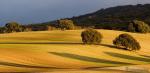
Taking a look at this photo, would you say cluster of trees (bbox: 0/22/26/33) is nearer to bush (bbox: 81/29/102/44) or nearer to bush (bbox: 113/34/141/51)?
→ bush (bbox: 81/29/102/44)

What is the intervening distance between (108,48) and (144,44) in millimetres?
12926

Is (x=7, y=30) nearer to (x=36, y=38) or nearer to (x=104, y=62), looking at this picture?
(x=36, y=38)


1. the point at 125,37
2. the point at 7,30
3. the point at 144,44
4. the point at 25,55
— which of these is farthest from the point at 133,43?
the point at 7,30

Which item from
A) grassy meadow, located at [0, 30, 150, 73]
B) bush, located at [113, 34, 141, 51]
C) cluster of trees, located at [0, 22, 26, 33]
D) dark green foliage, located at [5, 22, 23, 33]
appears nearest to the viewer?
grassy meadow, located at [0, 30, 150, 73]

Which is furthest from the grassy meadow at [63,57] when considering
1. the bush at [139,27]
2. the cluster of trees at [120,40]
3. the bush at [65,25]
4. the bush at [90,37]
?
the bush at [65,25]

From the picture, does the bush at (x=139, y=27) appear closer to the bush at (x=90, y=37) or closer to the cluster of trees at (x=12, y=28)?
the cluster of trees at (x=12, y=28)

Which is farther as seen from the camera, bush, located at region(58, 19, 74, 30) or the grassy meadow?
bush, located at region(58, 19, 74, 30)

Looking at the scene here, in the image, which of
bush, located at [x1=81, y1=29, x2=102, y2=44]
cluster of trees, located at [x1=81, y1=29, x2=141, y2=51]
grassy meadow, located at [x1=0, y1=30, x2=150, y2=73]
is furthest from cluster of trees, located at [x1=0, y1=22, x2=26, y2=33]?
cluster of trees, located at [x1=81, y1=29, x2=141, y2=51]

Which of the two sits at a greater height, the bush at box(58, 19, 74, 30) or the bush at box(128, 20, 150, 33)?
the bush at box(58, 19, 74, 30)

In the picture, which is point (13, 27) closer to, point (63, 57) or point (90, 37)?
point (90, 37)

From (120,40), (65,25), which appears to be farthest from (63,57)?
(65,25)

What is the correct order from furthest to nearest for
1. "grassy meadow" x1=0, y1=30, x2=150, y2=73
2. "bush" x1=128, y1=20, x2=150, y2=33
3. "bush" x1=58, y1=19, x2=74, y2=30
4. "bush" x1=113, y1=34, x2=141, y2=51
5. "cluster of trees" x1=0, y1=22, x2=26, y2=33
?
1. "cluster of trees" x1=0, y1=22, x2=26, y2=33
2. "bush" x1=58, y1=19, x2=74, y2=30
3. "bush" x1=128, y1=20, x2=150, y2=33
4. "bush" x1=113, y1=34, x2=141, y2=51
5. "grassy meadow" x1=0, y1=30, x2=150, y2=73

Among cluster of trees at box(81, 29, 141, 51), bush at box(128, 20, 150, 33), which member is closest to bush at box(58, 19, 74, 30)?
bush at box(128, 20, 150, 33)

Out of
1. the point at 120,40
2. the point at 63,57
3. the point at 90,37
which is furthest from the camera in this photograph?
the point at 120,40
